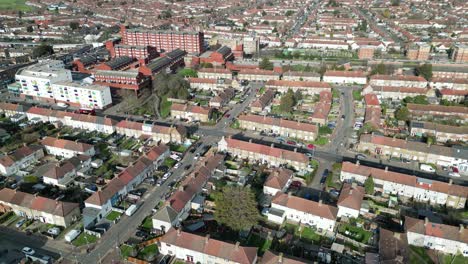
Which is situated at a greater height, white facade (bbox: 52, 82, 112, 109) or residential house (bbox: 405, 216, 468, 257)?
white facade (bbox: 52, 82, 112, 109)

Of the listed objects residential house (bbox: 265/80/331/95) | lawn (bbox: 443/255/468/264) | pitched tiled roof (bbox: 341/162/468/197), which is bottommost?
lawn (bbox: 443/255/468/264)

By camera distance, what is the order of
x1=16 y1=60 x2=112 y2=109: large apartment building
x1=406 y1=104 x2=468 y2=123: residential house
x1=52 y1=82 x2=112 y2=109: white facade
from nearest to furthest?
x1=406 y1=104 x2=468 y2=123: residential house → x1=52 y1=82 x2=112 y2=109: white facade → x1=16 y1=60 x2=112 y2=109: large apartment building

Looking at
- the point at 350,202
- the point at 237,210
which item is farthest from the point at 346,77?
the point at 237,210

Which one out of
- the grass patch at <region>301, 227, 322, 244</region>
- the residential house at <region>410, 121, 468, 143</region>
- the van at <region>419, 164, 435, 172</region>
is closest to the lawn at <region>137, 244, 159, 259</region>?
the grass patch at <region>301, 227, 322, 244</region>

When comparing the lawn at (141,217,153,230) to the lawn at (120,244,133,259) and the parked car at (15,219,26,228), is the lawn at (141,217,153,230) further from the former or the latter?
the parked car at (15,219,26,228)

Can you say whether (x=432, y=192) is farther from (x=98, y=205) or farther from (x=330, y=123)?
(x=98, y=205)

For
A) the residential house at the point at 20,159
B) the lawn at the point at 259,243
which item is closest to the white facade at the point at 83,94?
the residential house at the point at 20,159

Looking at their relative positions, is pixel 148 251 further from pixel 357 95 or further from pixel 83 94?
pixel 357 95

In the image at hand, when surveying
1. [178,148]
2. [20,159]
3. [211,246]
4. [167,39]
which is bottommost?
[178,148]
